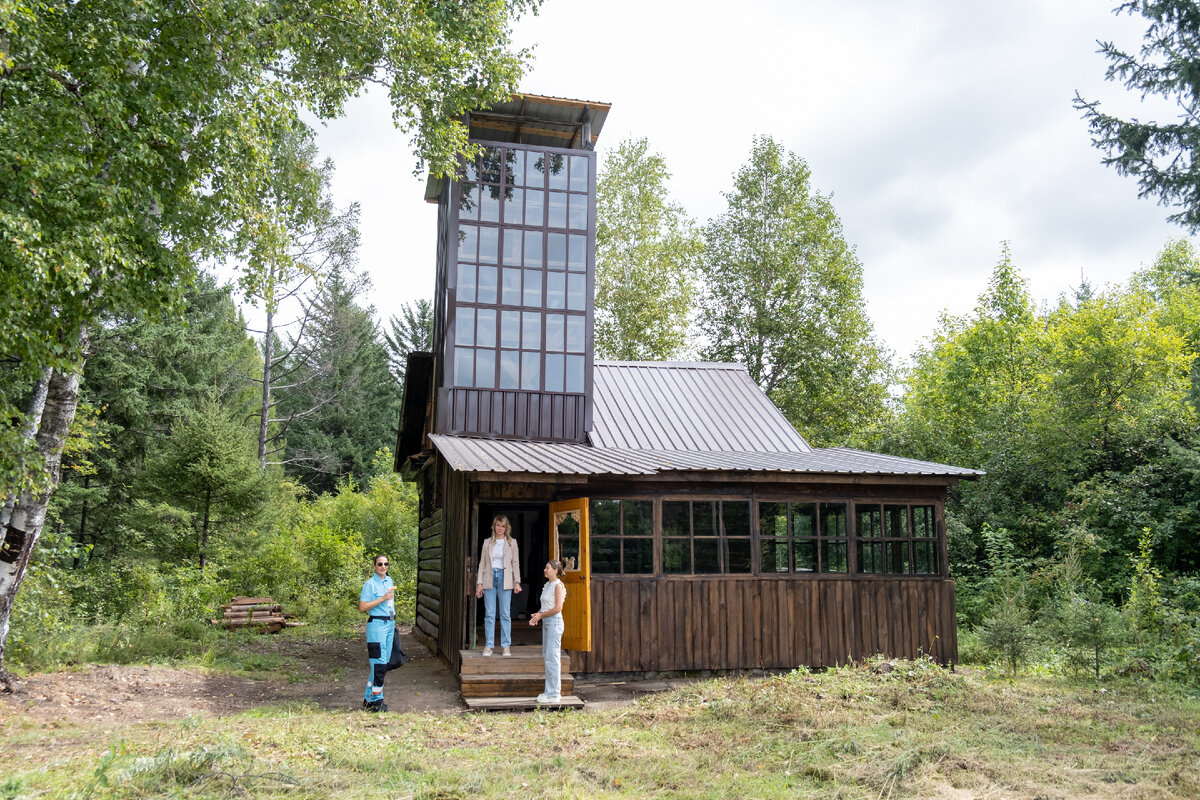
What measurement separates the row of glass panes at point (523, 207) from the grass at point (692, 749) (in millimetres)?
7853

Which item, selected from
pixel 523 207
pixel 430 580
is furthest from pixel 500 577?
pixel 523 207

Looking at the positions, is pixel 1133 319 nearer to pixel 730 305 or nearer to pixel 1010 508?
pixel 1010 508

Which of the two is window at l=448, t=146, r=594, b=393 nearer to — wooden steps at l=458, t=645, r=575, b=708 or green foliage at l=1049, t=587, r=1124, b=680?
wooden steps at l=458, t=645, r=575, b=708

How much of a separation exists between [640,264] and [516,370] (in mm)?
14660

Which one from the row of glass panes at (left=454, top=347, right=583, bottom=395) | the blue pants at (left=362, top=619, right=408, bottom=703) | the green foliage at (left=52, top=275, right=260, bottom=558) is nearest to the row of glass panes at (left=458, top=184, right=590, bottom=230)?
the row of glass panes at (left=454, top=347, right=583, bottom=395)

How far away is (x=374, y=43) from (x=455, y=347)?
441cm

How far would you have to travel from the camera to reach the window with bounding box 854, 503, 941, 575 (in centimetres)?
1208

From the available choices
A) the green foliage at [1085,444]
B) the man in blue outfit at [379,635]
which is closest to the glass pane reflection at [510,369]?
the man in blue outfit at [379,635]

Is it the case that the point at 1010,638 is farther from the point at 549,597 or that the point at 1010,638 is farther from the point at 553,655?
the point at 549,597

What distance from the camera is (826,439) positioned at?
26.5m

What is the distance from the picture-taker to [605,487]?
1138 centimetres

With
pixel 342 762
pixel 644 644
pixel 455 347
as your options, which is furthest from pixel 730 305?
pixel 342 762

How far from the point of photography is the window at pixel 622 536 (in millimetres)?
11266

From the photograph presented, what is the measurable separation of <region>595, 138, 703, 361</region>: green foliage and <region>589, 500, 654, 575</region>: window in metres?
16.2
